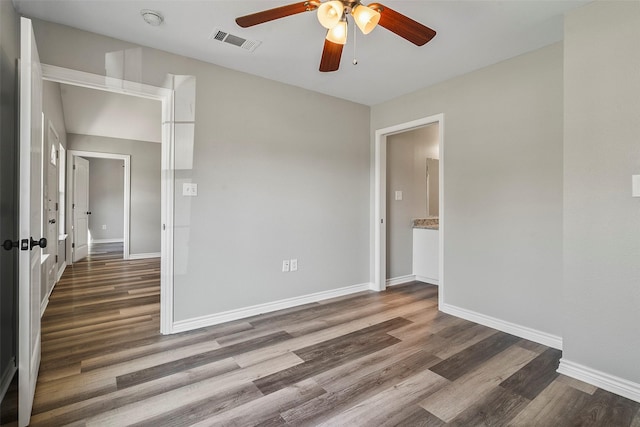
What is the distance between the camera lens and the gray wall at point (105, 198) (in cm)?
862

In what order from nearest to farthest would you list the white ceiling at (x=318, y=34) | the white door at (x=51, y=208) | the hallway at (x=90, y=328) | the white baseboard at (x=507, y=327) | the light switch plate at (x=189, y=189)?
the hallway at (x=90, y=328) < the white ceiling at (x=318, y=34) < the white baseboard at (x=507, y=327) < the light switch plate at (x=189, y=189) < the white door at (x=51, y=208)

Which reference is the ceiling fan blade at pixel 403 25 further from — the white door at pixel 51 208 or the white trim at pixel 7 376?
the white door at pixel 51 208

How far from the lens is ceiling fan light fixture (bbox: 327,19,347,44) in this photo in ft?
5.27

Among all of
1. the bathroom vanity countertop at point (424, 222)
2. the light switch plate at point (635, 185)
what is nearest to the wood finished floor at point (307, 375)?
the light switch plate at point (635, 185)

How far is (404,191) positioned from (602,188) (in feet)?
8.40

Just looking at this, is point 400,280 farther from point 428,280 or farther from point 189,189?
point 189,189

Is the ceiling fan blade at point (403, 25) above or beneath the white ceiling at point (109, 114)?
beneath

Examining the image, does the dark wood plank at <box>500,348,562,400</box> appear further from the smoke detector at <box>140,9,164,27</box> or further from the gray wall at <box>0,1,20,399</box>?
the smoke detector at <box>140,9,164,27</box>

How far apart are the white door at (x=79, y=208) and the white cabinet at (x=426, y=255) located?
6147 millimetres

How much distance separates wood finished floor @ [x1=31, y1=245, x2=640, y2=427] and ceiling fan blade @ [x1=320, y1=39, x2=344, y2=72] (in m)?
1.99

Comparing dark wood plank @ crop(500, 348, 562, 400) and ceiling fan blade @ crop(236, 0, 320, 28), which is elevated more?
ceiling fan blade @ crop(236, 0, 320, 28)

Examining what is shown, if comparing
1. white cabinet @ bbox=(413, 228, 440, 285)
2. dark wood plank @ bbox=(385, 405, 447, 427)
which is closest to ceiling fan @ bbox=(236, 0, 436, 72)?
dark wood plank @ bbox=(385, 405, 447, 427)

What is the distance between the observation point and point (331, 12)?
58.5 inches

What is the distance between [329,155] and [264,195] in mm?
983
